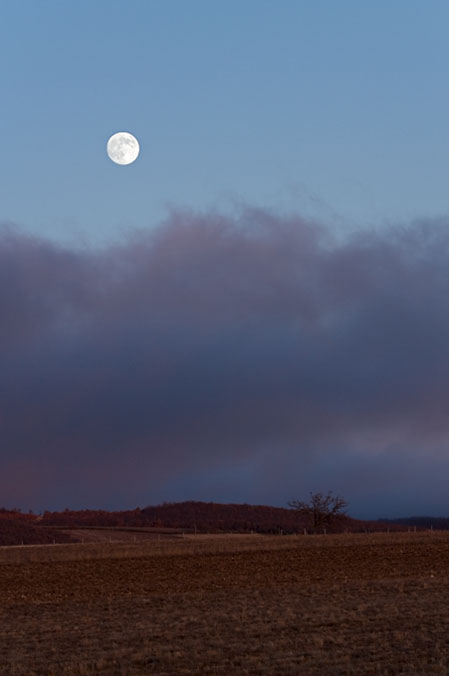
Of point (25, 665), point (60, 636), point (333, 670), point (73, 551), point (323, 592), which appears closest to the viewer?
point (333, 670)

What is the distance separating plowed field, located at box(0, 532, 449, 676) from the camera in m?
21.2

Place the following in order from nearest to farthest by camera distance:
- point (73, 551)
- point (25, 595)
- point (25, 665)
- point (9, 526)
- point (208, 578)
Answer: point (25, 665) < point (25, 595) < point (208, 578) < point (73, 551) < point (9, 526)

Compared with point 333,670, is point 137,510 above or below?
above

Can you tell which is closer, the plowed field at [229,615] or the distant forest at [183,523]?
the plowed field at [229,615]

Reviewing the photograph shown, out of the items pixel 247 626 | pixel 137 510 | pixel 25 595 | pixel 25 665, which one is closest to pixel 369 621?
pixel 247 626

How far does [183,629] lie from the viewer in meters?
27.1

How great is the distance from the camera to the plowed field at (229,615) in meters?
21.2

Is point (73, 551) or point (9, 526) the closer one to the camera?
point (73, 551)

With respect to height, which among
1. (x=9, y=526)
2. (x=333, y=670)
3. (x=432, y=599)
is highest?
(x=9, y=526)

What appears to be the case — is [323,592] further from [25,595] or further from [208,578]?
[25,595]

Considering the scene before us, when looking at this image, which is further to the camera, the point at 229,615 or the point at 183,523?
the point at 183,523

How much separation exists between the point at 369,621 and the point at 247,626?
147 inches

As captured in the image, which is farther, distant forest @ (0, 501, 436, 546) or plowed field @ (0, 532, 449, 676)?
distant forest @ (0, 501, 436, 546)

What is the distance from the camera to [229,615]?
1188 inches
